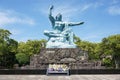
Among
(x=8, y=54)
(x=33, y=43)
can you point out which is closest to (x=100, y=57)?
(x=33, y=43)

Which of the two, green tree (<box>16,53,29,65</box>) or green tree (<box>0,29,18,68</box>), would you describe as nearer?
green tree (<box>0,29,18,68</box>)

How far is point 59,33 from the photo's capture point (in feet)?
155

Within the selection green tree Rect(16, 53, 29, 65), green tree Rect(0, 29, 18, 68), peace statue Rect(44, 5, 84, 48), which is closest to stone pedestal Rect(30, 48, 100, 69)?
peace statue Rect(44, 5, 84, 48)

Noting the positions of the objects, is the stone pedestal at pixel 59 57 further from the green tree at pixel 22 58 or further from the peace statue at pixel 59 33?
the green tree at pixel 22 58

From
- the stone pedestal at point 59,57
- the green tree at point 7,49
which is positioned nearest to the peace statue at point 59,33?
the stone pedestal at point 59,57

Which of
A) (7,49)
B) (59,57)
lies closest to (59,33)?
(59,57)

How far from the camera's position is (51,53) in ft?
149

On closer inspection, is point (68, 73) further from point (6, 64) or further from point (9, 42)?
point (6, 64)

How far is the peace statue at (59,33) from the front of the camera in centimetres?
4653

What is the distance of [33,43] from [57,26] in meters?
27.5

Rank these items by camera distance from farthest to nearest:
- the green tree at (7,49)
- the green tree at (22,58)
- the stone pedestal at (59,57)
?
the green tree at (22,58) → the green tree at (7,49) → the stone pedestal at (59,57)

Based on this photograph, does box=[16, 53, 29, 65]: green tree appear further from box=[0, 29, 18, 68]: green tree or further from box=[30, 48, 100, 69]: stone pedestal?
box=[30, 48, 100, 69]: stone pedestal

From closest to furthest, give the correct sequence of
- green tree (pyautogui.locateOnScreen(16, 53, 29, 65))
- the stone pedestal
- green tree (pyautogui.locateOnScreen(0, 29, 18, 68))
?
the stone pedestal, green tree (pyautogui.locateOnScreen(0, 29, 18, 68)), green tree (pyautogui.locateOnScreen(16, 53, 29, 65))

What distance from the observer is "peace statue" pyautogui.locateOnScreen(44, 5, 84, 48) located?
46.5 m
